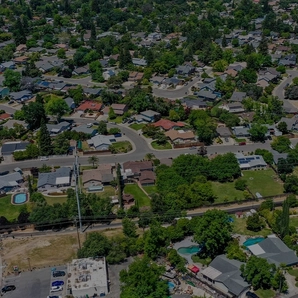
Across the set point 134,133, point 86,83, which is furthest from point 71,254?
point 86,83

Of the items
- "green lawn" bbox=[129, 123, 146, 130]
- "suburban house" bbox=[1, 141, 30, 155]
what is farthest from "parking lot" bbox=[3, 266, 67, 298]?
"green lawn" bbox=[129, 123, 146, 130]

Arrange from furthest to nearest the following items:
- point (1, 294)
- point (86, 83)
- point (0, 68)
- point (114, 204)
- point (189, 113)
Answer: point (0, 68)
point (86, 83)
point (189, 113)
point (114, 204)
point (1, 294)

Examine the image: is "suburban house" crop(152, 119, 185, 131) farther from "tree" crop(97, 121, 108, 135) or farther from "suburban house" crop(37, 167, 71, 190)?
"suburban house" crop(37, 167, 71, 190)

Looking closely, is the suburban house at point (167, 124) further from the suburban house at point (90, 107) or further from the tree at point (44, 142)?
the tree at point (44, 142)

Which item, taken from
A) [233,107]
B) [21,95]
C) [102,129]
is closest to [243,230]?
[102,129]

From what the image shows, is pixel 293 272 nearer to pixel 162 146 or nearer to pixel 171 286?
pixel 171 286

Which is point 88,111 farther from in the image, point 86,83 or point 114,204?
point 114,204

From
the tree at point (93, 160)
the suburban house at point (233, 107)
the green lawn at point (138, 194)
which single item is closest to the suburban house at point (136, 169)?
the green lawn at point (138, 194)
